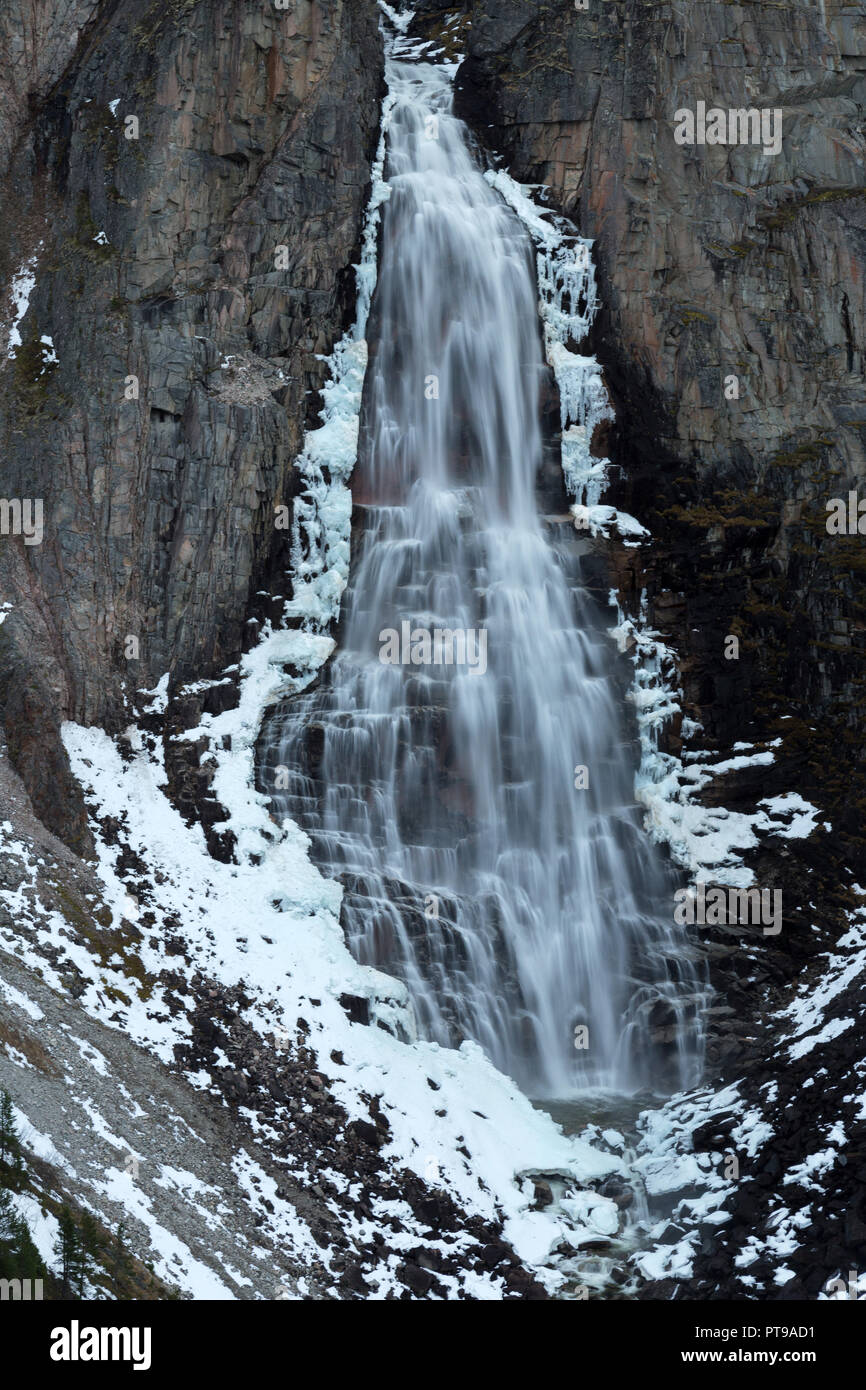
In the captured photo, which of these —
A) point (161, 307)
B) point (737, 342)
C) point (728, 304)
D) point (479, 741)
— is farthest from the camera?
point (728, 304)

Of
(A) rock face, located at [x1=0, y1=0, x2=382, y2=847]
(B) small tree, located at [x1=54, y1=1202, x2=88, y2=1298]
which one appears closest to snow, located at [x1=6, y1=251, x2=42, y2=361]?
(A) rock face, located at [x1=0, y1=0, x2=382, y2=847]

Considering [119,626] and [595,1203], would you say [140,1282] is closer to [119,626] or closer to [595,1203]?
[595,1203]

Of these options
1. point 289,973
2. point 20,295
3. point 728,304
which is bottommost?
point 289,973

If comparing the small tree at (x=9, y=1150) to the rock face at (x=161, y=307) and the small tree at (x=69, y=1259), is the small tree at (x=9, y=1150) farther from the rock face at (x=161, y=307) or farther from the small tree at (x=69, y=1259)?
the rock face at (x=161, y=307)

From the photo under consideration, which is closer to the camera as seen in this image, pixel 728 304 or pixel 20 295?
pixel 20 295

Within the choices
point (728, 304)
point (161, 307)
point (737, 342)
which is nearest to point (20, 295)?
point (161, 307)

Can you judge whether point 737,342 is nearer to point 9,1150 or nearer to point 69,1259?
point 9,1150
